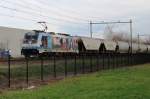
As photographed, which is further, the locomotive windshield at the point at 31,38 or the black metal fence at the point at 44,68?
the locomotive windshield at the point at 31,38

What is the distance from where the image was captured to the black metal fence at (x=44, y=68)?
26.7 m

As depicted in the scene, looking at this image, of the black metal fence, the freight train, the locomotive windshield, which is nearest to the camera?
the black metal fence

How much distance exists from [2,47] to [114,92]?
142 ft

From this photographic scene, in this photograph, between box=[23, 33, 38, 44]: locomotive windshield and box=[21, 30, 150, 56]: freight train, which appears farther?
box=[23, 33, 38, 44]: locomotive windshield

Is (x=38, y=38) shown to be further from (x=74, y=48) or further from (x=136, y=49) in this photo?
(x=136, y=49)

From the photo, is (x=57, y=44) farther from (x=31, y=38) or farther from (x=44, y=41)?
(x=31, y=38)

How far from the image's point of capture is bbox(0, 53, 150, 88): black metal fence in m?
26.7

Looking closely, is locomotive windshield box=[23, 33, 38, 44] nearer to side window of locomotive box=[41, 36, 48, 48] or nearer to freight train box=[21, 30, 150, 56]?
freight train box=[21, 30, 150, 56]

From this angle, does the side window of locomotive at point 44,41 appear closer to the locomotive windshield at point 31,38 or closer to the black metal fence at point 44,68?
the locomotive windshield at point 31,38

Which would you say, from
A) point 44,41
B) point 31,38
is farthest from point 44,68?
point 31,38

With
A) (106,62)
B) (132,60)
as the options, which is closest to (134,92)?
(106,62)

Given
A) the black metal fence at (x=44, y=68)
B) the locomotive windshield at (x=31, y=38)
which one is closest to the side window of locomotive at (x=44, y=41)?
the locomotive windshield at (x=31, y=38)

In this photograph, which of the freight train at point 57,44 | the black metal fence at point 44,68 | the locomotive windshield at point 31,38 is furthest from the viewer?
the locomotive windshield at point 31,38

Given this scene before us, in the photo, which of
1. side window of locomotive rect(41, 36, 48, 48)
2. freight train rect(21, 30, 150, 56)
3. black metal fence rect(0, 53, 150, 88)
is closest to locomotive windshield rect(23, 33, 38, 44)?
freight train rect(21, 30, 150, 56)
